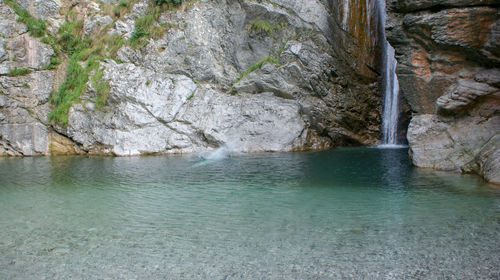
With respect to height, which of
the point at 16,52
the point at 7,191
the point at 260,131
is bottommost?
the point at 7,191

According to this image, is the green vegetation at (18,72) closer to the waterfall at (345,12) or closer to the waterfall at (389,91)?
the waterfall at (345,12)

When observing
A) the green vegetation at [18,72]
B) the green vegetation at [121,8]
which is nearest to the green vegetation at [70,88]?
the green vegetation at [18,72]

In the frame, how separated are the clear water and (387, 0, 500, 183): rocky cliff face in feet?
3.32

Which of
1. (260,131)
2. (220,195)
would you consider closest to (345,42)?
(260,131)

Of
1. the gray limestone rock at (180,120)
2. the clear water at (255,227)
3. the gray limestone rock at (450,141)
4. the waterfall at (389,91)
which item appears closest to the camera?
the clear water at (255,227)

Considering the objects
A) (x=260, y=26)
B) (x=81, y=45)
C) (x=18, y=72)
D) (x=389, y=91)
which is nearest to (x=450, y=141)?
(x=389, y=91)

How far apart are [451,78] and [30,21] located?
749 inches

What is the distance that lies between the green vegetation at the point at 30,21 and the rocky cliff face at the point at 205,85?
8.4 inches

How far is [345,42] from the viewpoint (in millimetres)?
16594

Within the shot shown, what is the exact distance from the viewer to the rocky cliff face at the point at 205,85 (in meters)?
15.7

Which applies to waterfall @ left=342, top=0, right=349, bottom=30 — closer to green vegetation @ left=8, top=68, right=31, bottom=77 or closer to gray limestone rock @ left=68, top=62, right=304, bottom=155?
gray limestone rock @ left=68, top=62, right=304, bottom=155

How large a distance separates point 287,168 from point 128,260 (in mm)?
6856

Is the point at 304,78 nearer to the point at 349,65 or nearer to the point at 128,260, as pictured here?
the point at 349,65

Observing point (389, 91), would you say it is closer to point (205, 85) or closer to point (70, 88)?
point (205, 85)
